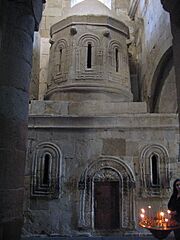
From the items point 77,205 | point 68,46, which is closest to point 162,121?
point 77,205

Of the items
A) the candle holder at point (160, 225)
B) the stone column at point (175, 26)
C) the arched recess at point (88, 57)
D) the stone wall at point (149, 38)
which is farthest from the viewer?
the arched recess at point (88, 57)

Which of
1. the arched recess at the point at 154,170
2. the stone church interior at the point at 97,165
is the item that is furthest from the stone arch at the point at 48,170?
the arched recess at the point at 154,170

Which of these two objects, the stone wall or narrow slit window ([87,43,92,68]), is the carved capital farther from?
narrow slit window ([87,43,92,68])

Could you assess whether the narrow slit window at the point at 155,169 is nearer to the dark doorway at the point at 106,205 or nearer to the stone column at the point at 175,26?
the dark doorway at the point at 106,205

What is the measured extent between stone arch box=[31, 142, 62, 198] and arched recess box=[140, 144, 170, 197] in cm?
193

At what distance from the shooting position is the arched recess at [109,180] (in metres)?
5.75

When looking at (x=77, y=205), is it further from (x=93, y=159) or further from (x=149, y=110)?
(x=149, y=110)

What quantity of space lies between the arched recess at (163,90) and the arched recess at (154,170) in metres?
2.11

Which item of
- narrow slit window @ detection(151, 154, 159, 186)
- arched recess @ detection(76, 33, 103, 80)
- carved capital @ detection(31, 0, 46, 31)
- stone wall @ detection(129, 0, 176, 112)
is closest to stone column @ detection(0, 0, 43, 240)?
carved capital @ detection(31, 0, 46, 31)

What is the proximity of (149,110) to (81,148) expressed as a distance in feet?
9.45

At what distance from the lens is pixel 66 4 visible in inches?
447

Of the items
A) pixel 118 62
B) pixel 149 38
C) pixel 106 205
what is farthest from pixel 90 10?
pixel 106 205

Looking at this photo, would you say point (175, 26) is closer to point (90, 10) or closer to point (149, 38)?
point (149, 38)

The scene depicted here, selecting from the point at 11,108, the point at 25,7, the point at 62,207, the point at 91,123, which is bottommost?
the point at 62,207
